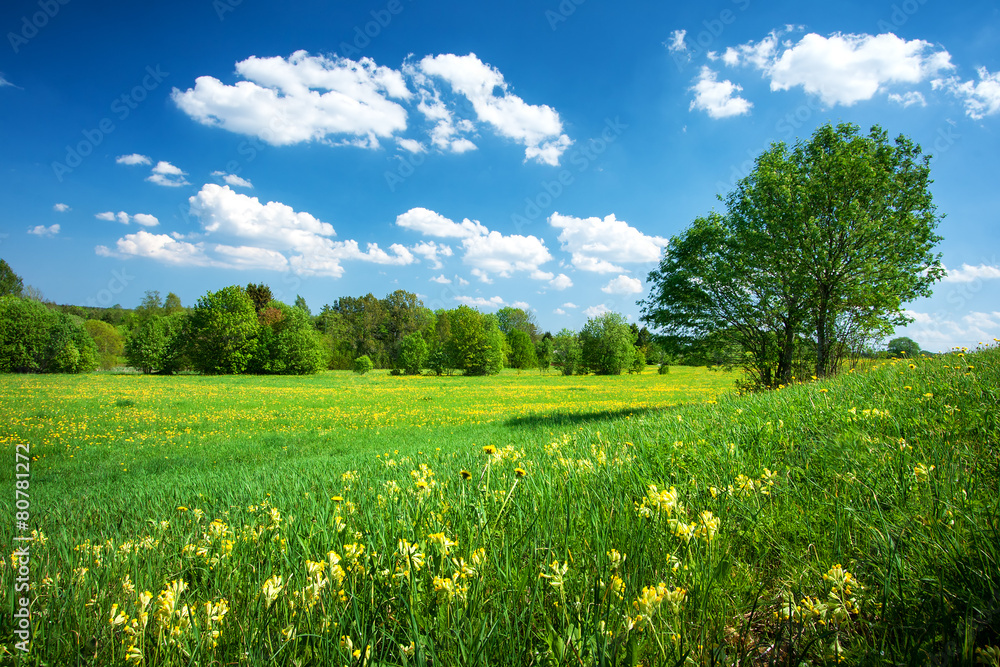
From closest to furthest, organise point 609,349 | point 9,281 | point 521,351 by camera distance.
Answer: point 9,281
point 609,349
point 521,351

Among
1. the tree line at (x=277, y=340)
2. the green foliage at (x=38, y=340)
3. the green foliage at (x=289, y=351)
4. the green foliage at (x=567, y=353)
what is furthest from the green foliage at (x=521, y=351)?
the green foliage at (x=38, y=340)

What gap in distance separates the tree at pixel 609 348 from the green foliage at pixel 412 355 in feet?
103

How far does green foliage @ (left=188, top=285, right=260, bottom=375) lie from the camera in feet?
181

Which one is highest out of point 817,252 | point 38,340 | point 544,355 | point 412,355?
A: point 817,252

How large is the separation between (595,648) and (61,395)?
1238 inches

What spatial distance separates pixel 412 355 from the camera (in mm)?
65312

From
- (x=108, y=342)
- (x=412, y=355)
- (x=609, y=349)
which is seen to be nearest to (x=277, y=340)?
(x=412, y=355)

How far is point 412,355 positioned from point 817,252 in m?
57.8

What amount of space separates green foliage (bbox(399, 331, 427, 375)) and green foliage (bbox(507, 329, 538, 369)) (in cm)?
2041

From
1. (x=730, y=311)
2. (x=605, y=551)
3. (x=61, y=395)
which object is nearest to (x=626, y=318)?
(x=730, y=311)

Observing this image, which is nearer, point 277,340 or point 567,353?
point 277,340

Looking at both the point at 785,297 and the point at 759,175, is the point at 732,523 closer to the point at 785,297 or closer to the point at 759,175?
the point at 785,297

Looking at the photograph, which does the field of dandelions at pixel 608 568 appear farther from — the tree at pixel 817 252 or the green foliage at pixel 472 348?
the green foliage at pixel 472 348

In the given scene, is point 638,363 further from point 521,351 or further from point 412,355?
point 412,355
